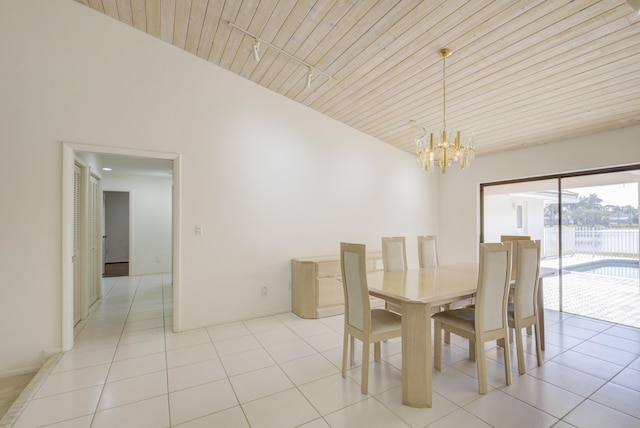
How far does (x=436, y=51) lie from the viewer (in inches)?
113

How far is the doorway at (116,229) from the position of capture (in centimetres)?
888

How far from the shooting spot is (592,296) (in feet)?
13.9

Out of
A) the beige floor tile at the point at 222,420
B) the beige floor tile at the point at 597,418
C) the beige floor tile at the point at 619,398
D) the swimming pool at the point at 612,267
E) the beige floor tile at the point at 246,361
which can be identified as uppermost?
the swimming pool at the point at 612,267

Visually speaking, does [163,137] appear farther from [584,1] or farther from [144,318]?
[584,1]

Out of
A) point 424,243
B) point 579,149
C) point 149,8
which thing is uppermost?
point 149,8

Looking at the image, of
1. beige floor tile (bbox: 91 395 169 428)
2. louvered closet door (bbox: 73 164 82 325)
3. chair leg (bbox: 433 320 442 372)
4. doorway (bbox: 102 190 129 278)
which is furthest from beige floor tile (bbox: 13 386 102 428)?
doorway (bbox: 102 190 129 278)

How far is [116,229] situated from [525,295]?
34.0 feet

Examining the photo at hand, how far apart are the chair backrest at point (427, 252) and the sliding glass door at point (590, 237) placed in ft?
6.99

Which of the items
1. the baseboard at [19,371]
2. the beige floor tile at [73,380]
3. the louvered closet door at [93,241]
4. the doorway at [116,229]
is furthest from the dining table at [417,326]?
the doorway at [116,229]

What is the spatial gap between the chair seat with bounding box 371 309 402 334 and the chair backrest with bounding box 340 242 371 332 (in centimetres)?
10

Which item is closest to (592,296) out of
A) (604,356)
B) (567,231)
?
(567,231)

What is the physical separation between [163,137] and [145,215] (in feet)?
15.0

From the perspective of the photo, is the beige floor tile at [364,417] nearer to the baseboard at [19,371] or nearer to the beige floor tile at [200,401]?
the beige floor tile at [200,401]

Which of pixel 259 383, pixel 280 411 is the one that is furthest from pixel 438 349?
pixel 259 383
